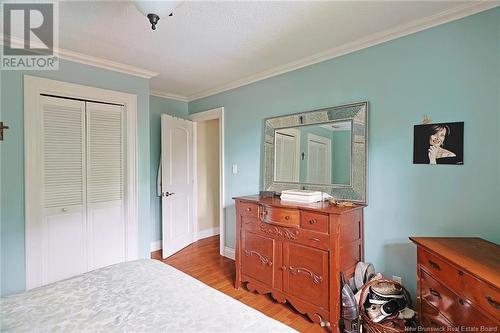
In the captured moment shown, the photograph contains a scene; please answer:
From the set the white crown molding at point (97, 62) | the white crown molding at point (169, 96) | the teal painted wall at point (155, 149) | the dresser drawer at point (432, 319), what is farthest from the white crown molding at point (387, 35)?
the dresser drawer at point (432, 319)

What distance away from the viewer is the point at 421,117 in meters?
1.97

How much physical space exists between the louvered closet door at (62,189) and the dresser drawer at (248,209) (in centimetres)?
165

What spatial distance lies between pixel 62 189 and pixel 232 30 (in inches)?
86.8

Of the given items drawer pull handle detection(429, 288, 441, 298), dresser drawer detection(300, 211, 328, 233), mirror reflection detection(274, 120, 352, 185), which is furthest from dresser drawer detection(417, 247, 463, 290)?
mirror reflection detection(274, 120, 352, 185)

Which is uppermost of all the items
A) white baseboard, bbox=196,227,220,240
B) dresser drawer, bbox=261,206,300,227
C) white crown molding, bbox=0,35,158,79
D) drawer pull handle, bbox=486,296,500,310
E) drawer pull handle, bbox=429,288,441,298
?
white crown molding, bbox=0,35,158,79

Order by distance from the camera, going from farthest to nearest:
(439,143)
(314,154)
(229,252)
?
(229,252) < (314,154) < (439,143)

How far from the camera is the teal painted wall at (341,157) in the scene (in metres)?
2.35

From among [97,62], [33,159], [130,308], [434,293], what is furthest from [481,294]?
[97,62]

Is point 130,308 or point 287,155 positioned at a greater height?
point 287,155

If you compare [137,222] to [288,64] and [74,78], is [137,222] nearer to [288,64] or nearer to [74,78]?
[74,78]

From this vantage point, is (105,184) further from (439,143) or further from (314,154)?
(439,143)

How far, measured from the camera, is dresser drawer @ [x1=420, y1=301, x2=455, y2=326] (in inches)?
57.1

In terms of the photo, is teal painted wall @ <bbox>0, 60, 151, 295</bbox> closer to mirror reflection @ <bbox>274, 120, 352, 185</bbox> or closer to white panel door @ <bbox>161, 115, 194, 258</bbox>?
white panel door @ <bbox>161, 115, 194, 258</bbox>

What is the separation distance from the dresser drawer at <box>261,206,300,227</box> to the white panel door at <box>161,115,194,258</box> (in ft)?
5.82
